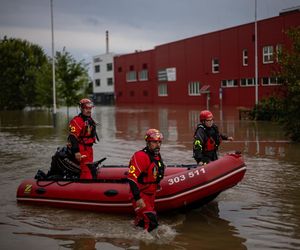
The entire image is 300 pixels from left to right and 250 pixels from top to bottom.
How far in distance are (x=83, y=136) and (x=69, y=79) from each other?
31602 millimetres

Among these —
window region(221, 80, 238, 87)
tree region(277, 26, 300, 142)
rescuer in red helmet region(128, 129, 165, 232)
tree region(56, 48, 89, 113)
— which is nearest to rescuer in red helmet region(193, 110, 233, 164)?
rescuer in red helmet region(128, 129, 165, 232)

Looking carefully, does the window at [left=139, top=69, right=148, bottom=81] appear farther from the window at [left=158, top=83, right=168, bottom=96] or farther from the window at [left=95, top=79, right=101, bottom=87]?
the window at [left=95, top=79, right=101, bottom=87]

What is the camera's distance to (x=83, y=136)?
9.38 m

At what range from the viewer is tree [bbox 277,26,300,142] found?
17391mm

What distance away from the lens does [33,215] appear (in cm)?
873

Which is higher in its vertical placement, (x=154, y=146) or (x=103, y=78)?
(x=103, y=78)

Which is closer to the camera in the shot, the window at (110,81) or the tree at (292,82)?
the tree at (292,82)

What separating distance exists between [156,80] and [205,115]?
5506cm

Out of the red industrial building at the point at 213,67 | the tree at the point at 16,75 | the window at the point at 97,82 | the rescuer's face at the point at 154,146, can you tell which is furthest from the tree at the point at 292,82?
the window at the point at 97,82

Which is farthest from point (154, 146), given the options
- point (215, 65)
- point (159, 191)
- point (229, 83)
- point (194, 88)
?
point (194, 88)

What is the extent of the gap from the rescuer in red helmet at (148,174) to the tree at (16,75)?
57.1 meters

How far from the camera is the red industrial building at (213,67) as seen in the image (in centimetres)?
4281

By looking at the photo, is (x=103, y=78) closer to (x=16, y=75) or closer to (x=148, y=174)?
(x=16, y=75)

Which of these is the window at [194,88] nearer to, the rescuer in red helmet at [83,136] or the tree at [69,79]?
the tree at [69,79]
